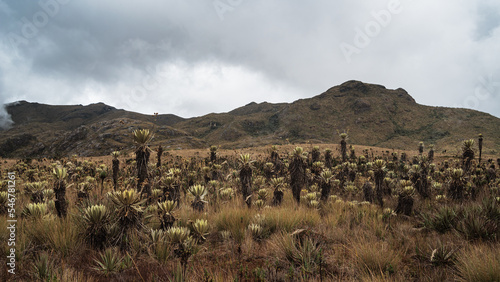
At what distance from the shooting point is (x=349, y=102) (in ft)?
393

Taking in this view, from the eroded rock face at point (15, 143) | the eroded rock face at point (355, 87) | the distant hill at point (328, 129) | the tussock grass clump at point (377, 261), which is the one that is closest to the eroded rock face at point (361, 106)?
the distant hill at point (328, 129)

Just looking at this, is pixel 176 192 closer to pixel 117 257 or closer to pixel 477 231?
pixel 117 257

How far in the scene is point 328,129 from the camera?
10069 cm

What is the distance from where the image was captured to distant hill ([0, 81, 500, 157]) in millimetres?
78688

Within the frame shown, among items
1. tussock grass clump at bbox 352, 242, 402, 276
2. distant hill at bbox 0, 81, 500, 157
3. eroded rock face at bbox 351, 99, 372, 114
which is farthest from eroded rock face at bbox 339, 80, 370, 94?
tussock grass clump at bbox 352, 242, 402, 276

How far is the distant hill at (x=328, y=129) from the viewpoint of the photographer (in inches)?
3098

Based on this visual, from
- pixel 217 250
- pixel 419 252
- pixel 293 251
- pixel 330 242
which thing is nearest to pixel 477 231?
pixel 419 252

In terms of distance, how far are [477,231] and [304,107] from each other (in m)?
124

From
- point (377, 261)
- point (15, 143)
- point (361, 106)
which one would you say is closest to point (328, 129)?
point (361, 106)

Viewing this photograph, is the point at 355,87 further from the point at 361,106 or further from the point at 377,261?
the point at 377,261

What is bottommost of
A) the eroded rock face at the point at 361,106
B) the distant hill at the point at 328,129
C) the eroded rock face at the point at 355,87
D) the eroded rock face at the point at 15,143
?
the eroded rock face at the point at 15,143

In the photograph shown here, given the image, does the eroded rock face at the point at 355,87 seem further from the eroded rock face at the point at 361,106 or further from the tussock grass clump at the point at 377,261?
the tussock grass clump at the point at 377,261

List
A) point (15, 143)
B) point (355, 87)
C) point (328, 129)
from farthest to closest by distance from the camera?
point (355, 87) → point (328, 129) → point (15, 143)

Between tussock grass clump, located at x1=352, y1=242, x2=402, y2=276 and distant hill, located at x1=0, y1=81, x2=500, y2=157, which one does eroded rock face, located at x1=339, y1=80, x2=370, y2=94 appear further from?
tussock grass clump, located at x1=352, y1=242, x2=402, y2=276
